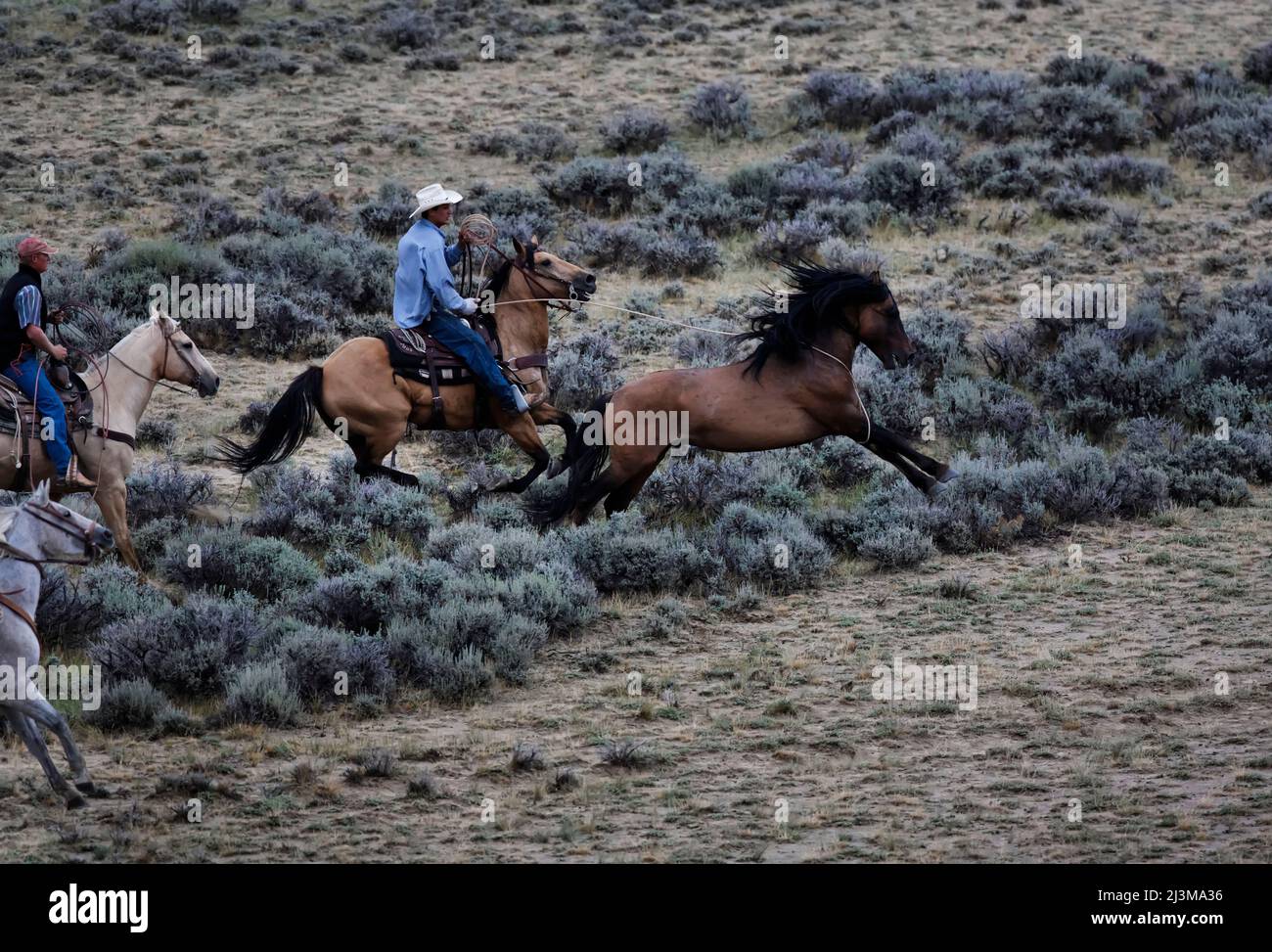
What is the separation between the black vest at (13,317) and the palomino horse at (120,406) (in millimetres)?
630

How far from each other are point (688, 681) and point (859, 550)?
315cm

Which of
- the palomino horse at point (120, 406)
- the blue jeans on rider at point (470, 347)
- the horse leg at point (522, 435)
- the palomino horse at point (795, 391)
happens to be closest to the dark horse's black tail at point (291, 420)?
the palomino horse at point (120, 406)

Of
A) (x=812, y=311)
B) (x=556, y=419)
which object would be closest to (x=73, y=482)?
(x=556, y=419)

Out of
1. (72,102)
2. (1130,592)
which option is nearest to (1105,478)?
(1130,592)

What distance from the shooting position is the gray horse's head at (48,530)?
27.3 feet

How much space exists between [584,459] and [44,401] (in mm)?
4236

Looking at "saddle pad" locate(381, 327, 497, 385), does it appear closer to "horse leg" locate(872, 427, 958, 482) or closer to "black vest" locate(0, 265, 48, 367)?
"black vest" locate(0, 265, 48, 367)

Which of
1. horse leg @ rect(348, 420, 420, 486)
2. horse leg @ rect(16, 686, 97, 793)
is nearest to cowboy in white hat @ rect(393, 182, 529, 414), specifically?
horse leg @ rect(348, 420, 420, 486)

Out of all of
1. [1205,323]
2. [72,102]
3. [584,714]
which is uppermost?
[72,102]

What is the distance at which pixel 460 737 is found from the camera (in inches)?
367

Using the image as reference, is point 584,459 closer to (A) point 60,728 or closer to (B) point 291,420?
(B) point 291,420

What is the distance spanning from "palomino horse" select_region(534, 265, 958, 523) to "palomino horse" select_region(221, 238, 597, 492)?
0.73 m

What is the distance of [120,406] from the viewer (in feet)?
38.9
